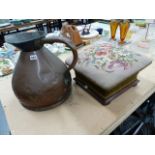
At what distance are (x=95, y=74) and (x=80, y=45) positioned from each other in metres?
0.54

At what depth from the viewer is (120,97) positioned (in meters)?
0.62

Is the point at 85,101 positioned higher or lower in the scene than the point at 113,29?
lower

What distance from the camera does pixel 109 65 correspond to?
0.59 m

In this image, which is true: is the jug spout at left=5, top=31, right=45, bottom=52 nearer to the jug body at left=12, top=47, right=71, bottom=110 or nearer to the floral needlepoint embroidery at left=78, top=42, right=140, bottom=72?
the jug body at left=12, top=47, right=71, bottom=110

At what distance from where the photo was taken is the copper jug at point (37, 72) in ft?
1.64

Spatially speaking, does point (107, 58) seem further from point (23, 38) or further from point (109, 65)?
point (23, 38)

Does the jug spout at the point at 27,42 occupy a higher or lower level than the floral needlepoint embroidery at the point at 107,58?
higher

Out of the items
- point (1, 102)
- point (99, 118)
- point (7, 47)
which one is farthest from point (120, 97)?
point (7, 47)

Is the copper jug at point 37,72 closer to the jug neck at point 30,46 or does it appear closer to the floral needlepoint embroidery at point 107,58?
the jug neck at point 30,46

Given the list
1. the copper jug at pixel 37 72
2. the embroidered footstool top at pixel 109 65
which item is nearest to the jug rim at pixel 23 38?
the copper jug at pixel 37 72

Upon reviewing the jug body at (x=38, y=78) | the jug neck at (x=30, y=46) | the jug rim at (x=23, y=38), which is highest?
the jug rim at (x=23, y=38)

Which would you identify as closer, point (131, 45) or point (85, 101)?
point (85, 101)

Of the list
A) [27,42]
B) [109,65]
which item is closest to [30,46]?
[27,42]
